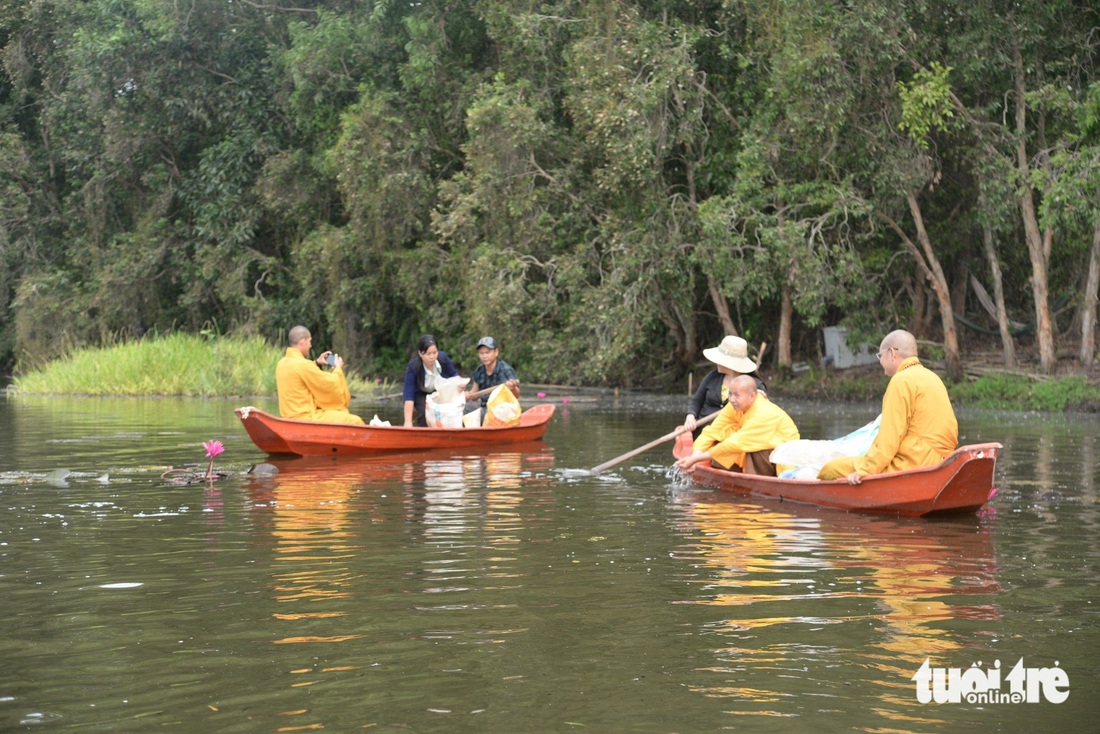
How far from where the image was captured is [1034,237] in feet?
71.8

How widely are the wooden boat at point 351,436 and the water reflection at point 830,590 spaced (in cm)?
513

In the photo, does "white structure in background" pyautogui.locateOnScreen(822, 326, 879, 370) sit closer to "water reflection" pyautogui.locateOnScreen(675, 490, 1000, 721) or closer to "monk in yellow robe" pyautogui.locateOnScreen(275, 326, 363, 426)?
"monk in yellow robe" pyautogui.locateOnScreen(275, 326, 363, 426)

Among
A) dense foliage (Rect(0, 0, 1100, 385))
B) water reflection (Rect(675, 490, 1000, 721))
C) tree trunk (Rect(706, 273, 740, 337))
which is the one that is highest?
dense foliage (Rect(0, 0, 1100, 385))

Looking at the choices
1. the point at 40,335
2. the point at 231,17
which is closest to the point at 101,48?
the point at 231,17

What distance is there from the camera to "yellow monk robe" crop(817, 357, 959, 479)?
9453 mm

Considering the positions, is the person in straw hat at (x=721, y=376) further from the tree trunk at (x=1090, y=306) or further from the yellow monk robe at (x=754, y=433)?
the tree trunk at (x=1090, y=306)

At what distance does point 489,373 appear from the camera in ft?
52.5

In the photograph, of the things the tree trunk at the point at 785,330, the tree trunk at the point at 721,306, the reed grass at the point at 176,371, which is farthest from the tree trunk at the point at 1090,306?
the reed grass at the point at 176,371

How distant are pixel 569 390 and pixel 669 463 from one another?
1323 cm

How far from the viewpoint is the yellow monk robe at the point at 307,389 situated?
14539 millimetres

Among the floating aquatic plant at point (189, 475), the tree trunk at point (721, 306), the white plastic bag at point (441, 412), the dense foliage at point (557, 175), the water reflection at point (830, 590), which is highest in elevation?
the dense foliage at point (557, 175)

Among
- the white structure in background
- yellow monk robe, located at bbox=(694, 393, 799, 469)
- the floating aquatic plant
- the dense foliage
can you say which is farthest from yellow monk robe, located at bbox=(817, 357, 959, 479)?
the white structure in background

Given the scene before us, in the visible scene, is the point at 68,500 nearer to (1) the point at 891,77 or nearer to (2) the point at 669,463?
(2) the point at 669,463

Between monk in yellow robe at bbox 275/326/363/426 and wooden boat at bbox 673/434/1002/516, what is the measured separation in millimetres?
5701
